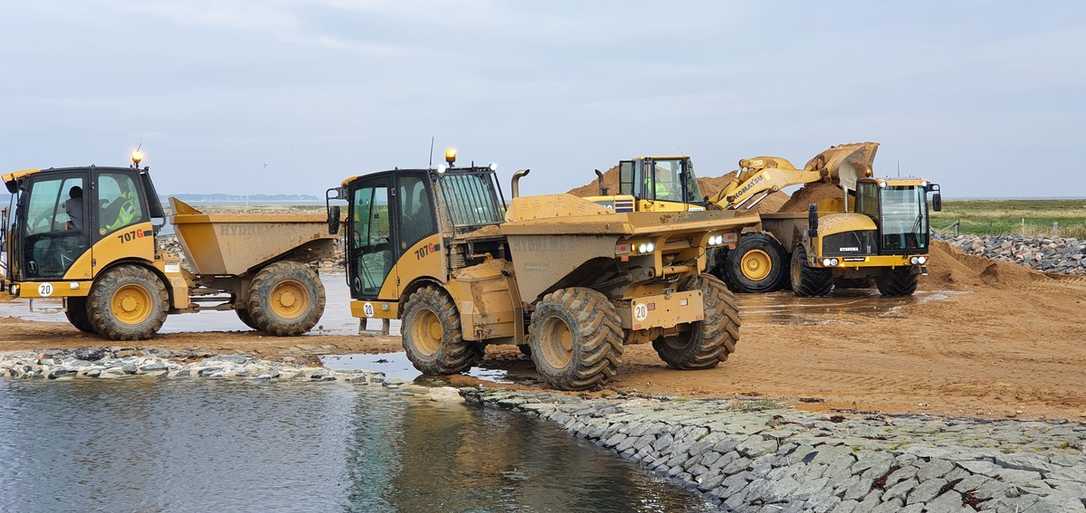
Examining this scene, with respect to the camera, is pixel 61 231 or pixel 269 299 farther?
pixel 269 299

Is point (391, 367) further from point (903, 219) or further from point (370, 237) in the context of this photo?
point (903, 219)

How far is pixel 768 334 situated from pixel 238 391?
7.59m

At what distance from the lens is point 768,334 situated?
686 inches

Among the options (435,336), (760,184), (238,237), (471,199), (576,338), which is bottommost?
(435,336)

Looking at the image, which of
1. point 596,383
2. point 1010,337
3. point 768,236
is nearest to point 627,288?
point 596,383

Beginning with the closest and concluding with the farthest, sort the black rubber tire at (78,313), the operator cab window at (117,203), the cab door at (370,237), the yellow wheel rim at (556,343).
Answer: the yellow wheel rim at (556,343), the cab door at (370,237), the operator cab window at (117,203), the black rubber tire at (78,313)

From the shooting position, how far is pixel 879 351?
1545 cm

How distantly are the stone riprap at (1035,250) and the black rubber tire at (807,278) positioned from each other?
25.8 feet

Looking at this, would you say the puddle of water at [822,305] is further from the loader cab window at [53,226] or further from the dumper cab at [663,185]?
the loader cab window at [53,226]

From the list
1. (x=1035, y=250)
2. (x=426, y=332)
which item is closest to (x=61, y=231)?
(x=426, y=332)

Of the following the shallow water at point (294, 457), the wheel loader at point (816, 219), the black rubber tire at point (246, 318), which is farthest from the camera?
the wheel loader at point (816, 219)

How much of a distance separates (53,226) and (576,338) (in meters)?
8.61

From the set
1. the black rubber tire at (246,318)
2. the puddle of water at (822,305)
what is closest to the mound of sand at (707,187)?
the puddle of water at (822,305)

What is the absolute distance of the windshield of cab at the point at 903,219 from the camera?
22922mm
